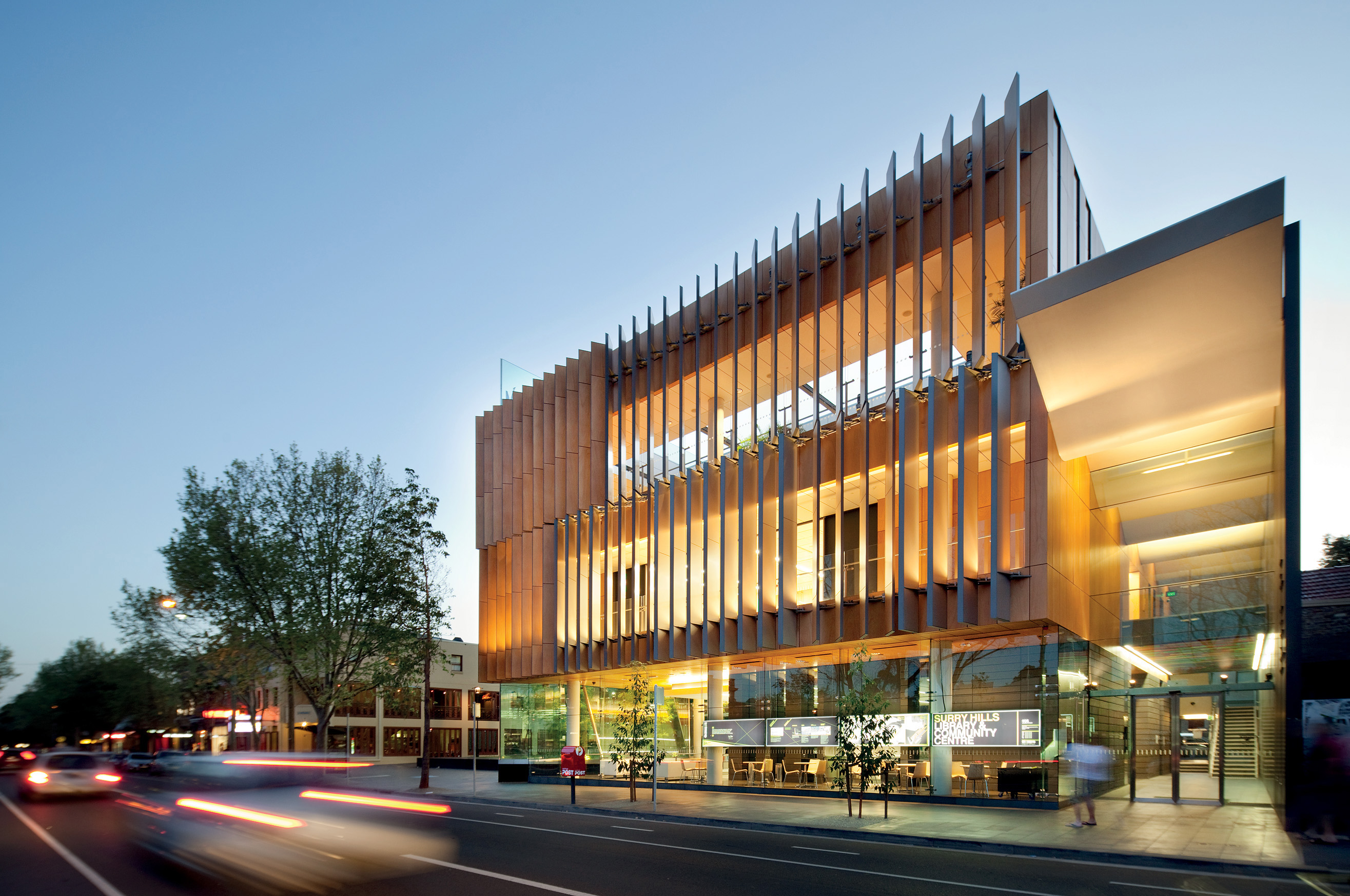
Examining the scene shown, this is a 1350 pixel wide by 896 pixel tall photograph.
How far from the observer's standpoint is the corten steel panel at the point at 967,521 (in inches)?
851

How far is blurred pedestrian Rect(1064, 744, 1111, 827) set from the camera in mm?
17375

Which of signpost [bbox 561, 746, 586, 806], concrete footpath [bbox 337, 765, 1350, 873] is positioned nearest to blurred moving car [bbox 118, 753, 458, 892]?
concrete footpath [bbox 337, 765, 1350, 873]

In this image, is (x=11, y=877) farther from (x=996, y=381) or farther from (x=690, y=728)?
(x=690, y=728)

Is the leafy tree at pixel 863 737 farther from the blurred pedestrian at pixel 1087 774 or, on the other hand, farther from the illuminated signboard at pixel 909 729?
the blurred pedestrian at pixel 1087 774

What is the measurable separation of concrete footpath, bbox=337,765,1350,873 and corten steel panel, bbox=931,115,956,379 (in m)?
10.8

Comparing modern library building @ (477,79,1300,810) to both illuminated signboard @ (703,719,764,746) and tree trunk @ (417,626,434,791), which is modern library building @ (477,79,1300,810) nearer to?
illuminated signboard @ (703,719,764,746)

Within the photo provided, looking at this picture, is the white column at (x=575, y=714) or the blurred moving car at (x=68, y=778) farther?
the white column at (x=575, y=714)

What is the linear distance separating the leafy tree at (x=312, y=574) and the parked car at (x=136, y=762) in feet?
83.3

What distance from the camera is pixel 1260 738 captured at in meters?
22.4

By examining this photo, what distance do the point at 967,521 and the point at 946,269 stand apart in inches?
259

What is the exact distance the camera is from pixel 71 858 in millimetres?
14641

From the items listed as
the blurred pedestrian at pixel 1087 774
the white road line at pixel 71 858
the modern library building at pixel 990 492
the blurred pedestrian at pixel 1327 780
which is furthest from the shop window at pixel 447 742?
the blurred pedestrian at pixel 1327 780

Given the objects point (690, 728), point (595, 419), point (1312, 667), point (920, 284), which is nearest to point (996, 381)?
point (920, 284)

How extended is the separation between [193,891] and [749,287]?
2293cm
